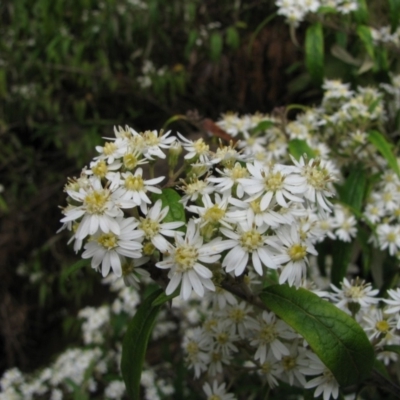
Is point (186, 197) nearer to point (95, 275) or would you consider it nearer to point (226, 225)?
point (226, 225)

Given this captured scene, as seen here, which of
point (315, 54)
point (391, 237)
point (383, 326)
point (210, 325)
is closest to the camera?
point (383, 326)

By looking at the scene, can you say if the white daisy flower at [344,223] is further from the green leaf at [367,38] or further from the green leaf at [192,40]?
the green leaf at [192,40]

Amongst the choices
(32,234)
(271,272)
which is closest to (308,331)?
(271,272)

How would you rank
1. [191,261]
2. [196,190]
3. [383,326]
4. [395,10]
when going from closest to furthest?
[191,261] < [196,190] < [383,326] < [395,10]

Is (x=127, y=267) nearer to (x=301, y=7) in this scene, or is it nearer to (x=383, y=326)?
(x=383, y=326)

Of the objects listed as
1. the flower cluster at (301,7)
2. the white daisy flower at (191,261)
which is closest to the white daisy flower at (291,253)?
the white daisy flower at (191,261)

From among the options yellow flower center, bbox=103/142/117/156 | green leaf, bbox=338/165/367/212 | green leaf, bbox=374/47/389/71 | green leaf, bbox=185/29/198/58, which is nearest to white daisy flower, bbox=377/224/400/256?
green leaf, bbox=338/165/367/212

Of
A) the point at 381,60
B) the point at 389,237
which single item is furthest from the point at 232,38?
the point at 389,237
